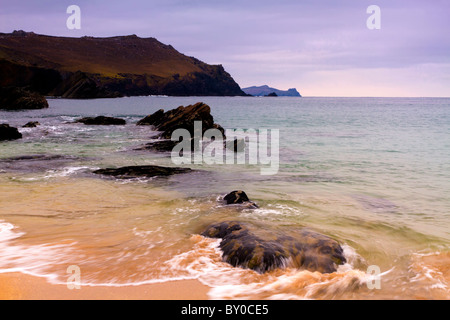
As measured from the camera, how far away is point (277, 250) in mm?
5449

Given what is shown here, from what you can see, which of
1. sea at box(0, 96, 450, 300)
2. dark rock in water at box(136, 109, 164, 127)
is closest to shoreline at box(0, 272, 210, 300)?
sea at box(0, 96, 450, 300)

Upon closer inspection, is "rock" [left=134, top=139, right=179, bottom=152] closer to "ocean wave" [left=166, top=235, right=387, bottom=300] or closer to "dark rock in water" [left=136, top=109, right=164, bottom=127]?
"ocean wave" [left=166, top=235, right=387, bottom=300]

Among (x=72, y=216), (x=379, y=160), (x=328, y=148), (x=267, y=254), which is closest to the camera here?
(x=267, y=254)

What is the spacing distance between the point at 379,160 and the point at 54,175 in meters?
14.3

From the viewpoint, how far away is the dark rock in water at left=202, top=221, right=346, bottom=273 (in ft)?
17.1

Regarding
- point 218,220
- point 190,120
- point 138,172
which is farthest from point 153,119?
point 218,220

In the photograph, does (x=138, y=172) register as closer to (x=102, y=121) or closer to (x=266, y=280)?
(x=266, y=280)

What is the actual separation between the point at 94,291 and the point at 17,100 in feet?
232

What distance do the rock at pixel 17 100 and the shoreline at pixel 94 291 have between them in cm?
6940

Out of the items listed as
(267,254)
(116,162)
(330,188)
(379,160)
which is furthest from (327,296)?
(379,160)

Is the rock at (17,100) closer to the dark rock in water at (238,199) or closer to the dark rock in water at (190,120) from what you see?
the dark rock in water at (190,120)

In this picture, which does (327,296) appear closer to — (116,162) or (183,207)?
(183,207)

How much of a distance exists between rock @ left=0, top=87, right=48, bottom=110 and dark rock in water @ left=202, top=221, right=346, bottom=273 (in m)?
69.3
